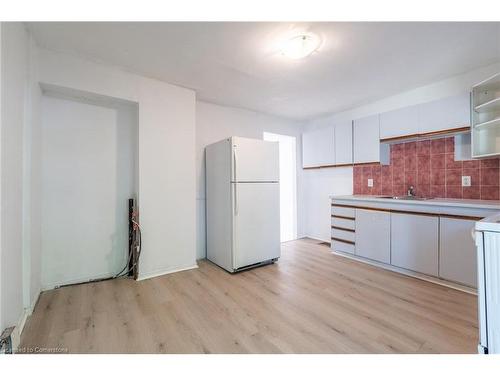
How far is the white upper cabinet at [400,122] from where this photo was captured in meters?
2.75

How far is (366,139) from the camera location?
3244 millimetres

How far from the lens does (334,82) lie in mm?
2709

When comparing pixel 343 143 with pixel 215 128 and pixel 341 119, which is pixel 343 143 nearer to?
pixel 341 119

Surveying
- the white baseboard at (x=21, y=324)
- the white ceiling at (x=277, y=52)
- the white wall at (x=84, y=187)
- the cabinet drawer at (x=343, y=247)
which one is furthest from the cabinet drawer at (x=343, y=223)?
the white baseboard at (x=21, y=324)

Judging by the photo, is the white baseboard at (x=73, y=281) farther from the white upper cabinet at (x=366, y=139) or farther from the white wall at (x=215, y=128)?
the white upper cabinet at (x=366, y=139)

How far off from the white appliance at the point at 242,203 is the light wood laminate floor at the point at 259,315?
34cm

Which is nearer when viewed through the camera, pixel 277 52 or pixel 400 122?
pixel 277 52

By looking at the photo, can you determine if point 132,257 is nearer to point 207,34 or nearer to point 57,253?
point 57,253

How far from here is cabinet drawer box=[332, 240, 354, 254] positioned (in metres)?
3.20

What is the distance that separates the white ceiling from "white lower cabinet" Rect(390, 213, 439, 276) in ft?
5.25

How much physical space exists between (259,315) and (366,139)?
2.74 m

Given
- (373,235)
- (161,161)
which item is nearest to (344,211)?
(373,235)

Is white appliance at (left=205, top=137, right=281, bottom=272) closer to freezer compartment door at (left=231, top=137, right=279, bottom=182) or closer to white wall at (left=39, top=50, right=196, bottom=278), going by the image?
freezer compartment door at (left=231, top=137, right=279, bottom=182)
